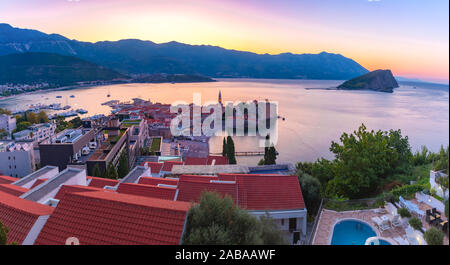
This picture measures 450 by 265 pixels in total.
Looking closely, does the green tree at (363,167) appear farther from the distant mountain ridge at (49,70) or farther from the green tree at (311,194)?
the distant mountain ridge at (49,70)

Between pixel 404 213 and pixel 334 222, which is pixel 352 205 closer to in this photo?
pixel 334 222

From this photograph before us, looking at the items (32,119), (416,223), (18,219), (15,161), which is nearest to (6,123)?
(32,119)

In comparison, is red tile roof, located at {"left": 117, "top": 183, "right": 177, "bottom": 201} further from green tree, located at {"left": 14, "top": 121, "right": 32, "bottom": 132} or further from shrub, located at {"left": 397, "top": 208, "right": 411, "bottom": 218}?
green tree, located at {"left": 14, "top": 121, "right": 32, "bottom": 132}

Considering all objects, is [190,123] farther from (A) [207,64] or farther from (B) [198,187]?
(A) [207,64]

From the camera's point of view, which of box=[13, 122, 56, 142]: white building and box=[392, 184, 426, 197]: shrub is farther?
box=[13, 122, 56, 142]: white building

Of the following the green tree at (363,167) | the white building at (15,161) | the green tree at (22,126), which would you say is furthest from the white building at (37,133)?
the green tree at (363,167)

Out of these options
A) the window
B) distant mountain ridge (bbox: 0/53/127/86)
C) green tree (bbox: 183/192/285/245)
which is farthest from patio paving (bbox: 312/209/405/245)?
distant mountain ridge (bbox: 0/53/127/86)
